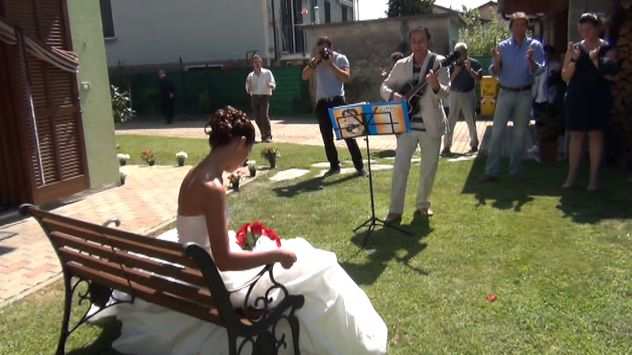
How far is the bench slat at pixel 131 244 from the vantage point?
259cm

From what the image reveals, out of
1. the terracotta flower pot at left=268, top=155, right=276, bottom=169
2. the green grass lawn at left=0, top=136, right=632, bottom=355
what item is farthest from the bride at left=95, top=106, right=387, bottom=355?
the terracotta flower pot at left=268, top=155, right=276, bottom=169

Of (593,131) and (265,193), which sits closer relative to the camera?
(593,131)

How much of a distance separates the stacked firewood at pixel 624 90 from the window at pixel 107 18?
21.9 metres

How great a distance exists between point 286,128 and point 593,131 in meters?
11.5

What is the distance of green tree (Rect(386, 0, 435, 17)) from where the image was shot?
39.5 metres

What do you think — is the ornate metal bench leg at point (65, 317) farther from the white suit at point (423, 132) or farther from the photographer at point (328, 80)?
the photographer at point (328, 80)

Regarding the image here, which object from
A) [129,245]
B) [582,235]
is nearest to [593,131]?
[582,235]

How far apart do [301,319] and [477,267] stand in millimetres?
2123

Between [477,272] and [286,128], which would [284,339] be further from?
[286,128]

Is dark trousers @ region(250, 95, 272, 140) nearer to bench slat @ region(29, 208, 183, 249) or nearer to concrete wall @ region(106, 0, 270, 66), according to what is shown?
concrete wall @ region(106, 0, 270, 66)

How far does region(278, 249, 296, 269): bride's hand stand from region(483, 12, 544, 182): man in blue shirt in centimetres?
524

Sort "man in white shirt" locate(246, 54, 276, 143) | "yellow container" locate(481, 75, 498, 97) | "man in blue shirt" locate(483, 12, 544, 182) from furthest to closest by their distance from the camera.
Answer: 1. "yellow container" locate(481, 75, 498, 97)
2. "man in white shirt" locate(246, 54, 276, 143)
3. "man in blue shirt" locate(483, 12, 544, 182)

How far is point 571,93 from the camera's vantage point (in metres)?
6.71

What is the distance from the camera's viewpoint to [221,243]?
281cm
